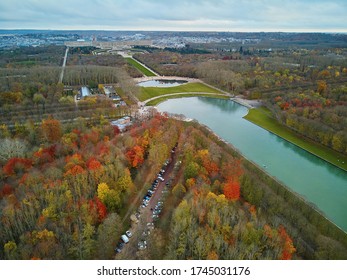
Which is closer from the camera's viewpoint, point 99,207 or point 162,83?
point 99,207

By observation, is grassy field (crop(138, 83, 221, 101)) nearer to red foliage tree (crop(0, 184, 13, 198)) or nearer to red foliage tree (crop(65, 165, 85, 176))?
red foliage tree (crop(65, 165, 85, 176))

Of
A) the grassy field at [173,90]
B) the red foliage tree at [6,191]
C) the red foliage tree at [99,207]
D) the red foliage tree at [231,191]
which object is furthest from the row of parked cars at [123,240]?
the grassy field at [173,90]

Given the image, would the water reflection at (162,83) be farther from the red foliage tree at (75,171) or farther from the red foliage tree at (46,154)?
the red foliage tree at (75,171)

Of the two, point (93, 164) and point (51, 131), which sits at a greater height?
point (93, 164)

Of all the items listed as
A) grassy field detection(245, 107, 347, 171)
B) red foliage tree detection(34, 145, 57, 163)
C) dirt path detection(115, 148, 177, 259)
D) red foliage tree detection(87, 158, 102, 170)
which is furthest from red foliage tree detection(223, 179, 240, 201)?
red foliage tree detection(34, 145, 57, 163)

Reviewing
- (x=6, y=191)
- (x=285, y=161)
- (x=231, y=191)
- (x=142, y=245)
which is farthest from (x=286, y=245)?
(x=6, y=191)

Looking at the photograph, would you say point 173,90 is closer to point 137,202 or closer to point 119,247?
point 137,202
